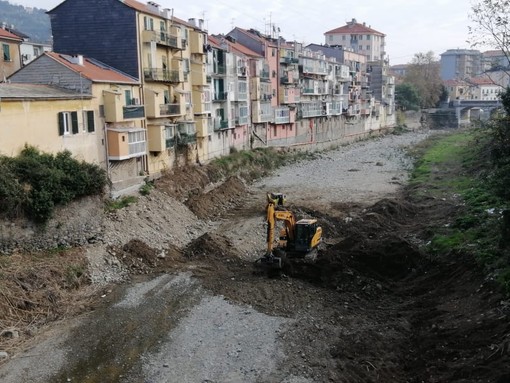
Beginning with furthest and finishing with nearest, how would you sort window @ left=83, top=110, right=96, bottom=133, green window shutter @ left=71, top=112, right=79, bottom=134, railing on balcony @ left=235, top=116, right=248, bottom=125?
railing on balcony @ left=235, top=116, right=248, bottom=125, window @ left=83, top=110, right=96, bottom=133, green window shutter @ left=71, top=112, right=79, bottom=134

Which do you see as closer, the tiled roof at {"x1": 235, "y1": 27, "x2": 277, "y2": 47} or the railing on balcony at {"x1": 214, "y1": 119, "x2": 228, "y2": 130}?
the railing on balcony at {"x1": 214, "y1": 119, "x2": 228, "y2": 130}

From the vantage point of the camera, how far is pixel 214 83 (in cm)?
5022

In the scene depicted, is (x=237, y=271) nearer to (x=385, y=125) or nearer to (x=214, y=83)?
(x=214, y=83)

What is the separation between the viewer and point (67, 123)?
2808 cm

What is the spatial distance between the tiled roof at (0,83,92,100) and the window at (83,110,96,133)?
0.87 metres

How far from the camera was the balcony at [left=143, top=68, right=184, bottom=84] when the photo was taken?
121ft

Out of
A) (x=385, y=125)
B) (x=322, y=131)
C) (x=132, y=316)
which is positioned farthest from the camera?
(x=385, y=125)

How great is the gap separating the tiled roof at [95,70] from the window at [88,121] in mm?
1903

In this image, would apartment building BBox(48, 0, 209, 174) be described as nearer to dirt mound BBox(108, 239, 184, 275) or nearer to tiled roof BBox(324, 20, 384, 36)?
dirt mound BBox(108, 239, 184, 275)

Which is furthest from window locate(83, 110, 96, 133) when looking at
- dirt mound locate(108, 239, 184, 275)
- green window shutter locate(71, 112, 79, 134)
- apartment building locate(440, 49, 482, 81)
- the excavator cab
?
apartment building locate(440, 49, 482, 81)

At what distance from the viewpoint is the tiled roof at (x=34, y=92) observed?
2485 cm

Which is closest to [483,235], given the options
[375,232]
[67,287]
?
[375,232]

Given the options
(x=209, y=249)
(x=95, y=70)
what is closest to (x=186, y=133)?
(x=95, y=70)

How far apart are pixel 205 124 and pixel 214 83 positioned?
634 centimetres
